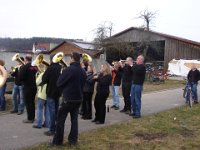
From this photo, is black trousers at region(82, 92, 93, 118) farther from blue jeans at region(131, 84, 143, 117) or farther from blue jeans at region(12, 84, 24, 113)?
blue jeans at region(12, 84, 24, 113)

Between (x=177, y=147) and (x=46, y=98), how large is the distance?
3410 millimetres

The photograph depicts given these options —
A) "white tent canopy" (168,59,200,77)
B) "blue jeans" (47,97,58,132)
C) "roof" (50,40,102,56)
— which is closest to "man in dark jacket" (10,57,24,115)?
"blue jeans" (47,97,58,132)

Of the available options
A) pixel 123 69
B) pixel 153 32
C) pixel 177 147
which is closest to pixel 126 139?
pixel 177 147

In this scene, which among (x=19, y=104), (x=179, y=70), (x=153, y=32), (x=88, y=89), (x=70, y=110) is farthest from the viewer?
(x=153, y=32)

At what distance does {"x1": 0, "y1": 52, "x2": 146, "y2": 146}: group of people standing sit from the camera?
8578 mm

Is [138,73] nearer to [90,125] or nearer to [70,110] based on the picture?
[90,125]

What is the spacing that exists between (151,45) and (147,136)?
39.1 meters

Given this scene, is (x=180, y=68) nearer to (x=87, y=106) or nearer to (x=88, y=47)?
(x=88, y=47)

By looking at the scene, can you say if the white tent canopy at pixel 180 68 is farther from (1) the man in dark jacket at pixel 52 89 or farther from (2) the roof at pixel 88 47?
(1) the man in dark jacket at pixel 52 89

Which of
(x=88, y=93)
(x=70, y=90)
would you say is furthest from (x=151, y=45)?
(x=70, y=90)

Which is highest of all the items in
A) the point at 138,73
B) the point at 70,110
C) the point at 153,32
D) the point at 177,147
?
the point at 153,32

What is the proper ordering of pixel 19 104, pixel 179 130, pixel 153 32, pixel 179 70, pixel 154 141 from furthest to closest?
pixel 153 32 → pixel 179 70 → pixel 19 104 → pixel 179 130 → pixel 154 141

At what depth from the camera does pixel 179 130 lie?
11.1 m

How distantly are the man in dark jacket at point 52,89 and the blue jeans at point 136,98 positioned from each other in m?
3.61
